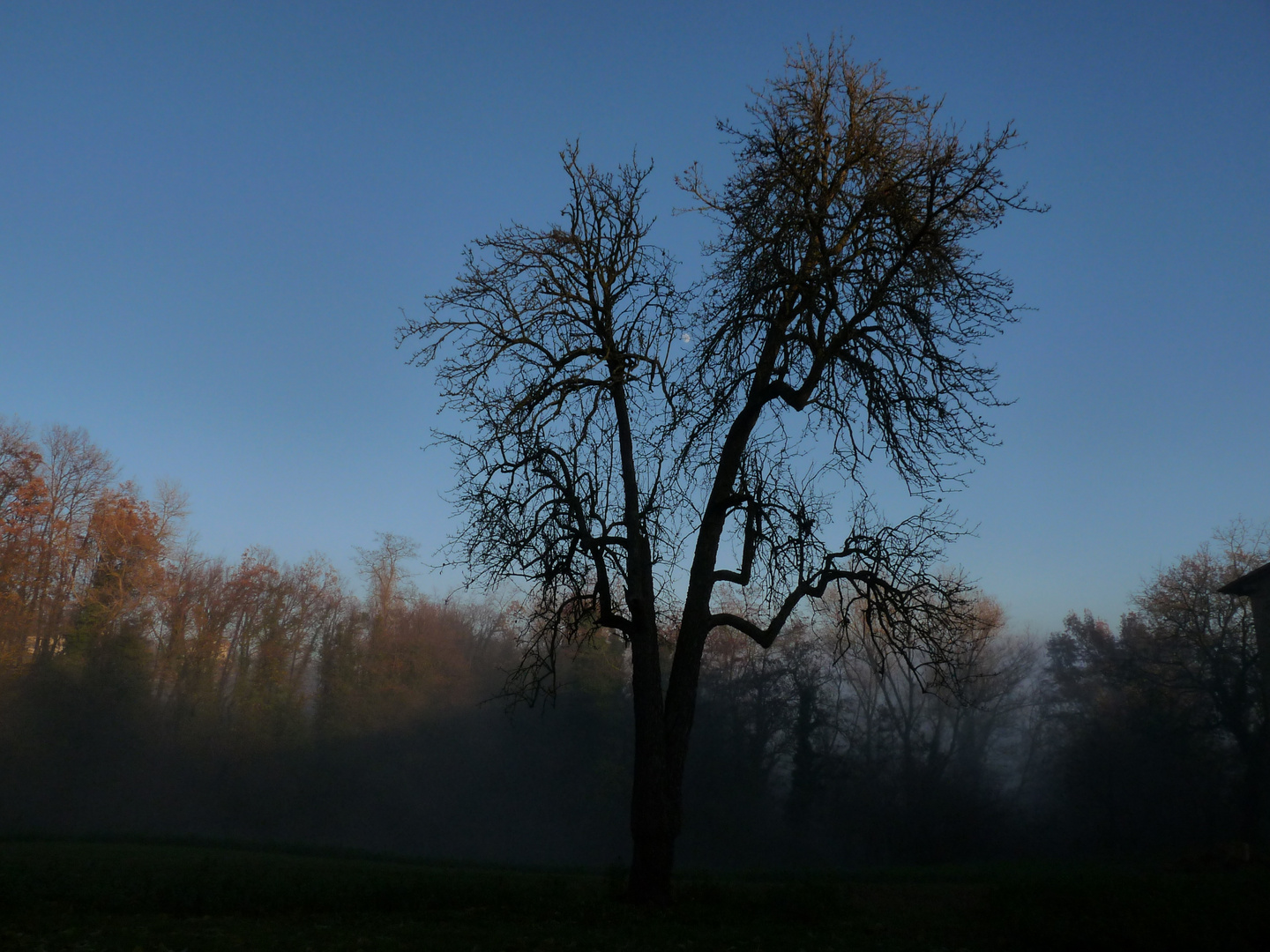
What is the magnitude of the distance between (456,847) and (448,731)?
560 cm

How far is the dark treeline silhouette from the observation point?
31.9 metres

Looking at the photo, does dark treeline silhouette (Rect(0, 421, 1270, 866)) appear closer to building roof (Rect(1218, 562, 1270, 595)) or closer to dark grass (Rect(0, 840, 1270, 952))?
building roof (Rect(1218, 562, 1270, 595))

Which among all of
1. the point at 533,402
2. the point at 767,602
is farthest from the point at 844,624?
the point at 533,402

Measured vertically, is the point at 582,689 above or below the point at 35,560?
below

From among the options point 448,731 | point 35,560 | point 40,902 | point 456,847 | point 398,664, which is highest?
point 35,560

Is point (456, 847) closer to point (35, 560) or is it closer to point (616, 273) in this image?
point (35, 560)

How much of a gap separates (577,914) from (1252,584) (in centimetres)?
2658

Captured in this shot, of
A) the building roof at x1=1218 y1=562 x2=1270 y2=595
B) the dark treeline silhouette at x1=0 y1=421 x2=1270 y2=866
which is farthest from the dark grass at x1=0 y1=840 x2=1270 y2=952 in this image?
the dark treeline silhouette at x1=0 y1=421 x2=1270 y2=866

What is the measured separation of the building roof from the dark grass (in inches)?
644

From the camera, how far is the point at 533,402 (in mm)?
11914

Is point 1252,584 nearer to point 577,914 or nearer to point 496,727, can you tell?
→ point 577,914

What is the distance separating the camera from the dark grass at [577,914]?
8133 millimetres

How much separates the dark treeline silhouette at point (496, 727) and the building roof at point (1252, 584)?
396 centimetres

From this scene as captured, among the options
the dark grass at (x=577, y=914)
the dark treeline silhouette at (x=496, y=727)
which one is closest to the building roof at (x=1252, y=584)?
the dark treeline silhouette at (x=496, y=727)
